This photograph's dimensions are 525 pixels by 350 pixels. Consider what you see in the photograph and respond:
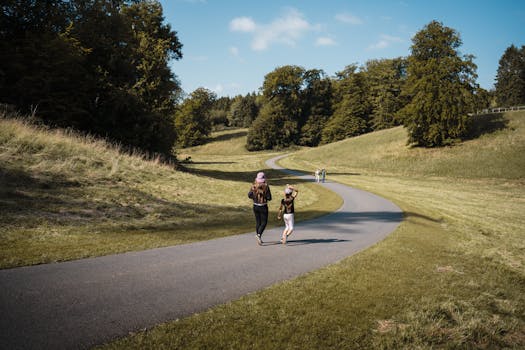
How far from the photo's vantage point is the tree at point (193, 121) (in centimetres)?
8800

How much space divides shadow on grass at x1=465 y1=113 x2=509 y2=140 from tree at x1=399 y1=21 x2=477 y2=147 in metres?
1.92

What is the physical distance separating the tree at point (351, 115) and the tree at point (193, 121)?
125 feet

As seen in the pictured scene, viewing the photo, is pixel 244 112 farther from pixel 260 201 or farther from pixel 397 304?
pixel 397 304

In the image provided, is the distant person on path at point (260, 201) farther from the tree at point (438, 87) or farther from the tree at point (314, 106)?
the tree at point (314, 106)

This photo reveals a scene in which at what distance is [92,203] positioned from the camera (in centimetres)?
1214

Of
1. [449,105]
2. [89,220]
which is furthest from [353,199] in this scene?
[449,105]

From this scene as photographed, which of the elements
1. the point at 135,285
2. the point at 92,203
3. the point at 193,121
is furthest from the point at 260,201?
the point at 193,121

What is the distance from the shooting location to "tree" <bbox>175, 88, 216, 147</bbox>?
88000 mm

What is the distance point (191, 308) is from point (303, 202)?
15.9m

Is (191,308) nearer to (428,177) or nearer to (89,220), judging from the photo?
(89,220)

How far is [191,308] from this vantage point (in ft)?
16.8

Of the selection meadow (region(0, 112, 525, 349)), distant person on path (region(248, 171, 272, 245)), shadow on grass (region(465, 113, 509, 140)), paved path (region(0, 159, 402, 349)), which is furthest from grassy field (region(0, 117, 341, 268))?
shadow on grass (region(465, 113, 509, 140))

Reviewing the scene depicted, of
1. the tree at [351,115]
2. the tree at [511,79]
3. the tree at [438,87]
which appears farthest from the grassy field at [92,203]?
the tree at [511,79]

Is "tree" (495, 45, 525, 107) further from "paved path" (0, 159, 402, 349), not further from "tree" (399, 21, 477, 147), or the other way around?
"paved path" (0, 159, 402, 349)
